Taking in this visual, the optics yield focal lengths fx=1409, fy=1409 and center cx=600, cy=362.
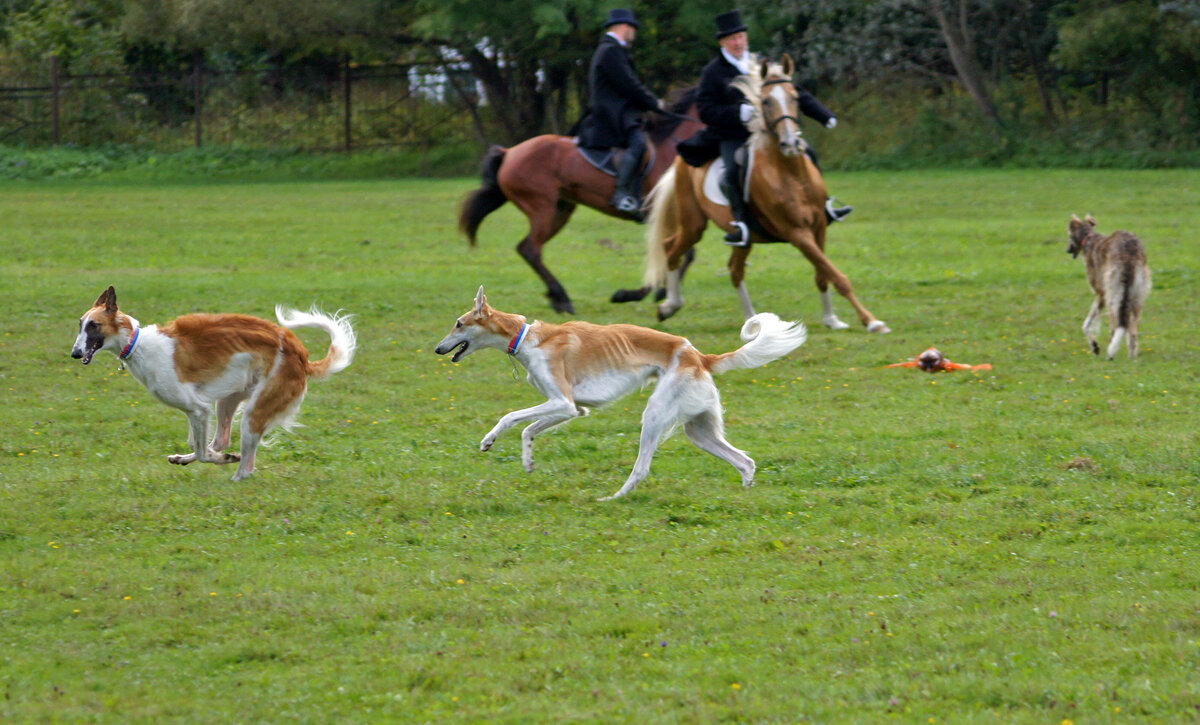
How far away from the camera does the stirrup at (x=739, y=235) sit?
14.6m

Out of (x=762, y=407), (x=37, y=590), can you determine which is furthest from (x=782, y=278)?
(x=37, y=590)

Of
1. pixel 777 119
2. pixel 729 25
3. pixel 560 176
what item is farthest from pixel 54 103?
pixel 777 119

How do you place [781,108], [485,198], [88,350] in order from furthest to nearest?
[485,198] < [781,108] < [88,350]

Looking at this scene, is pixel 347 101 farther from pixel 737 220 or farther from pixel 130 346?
pixel 130 346

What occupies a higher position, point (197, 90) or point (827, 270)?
point (197, 90)

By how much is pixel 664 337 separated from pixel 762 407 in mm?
2893

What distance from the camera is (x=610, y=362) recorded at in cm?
841

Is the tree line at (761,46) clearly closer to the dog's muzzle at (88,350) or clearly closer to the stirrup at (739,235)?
the stirrup at (739,235)

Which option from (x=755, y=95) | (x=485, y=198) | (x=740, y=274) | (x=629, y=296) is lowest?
(x=629, y=296)

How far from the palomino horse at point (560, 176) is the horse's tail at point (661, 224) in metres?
0.76

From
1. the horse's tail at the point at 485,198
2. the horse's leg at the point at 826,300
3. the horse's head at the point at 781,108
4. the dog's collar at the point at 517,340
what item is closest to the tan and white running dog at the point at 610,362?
the dog's collar at the point at 517,340

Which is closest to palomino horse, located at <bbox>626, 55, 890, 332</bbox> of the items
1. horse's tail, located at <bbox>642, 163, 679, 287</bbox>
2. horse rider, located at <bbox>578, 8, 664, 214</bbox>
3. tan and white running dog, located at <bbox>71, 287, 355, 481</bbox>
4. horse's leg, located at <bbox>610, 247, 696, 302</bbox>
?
horse's tail, located at <bbox>642, 163, 679, 287</bbox>

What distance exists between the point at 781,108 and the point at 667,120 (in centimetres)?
317

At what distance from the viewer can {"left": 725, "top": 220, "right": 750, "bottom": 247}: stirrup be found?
47.8 feet
